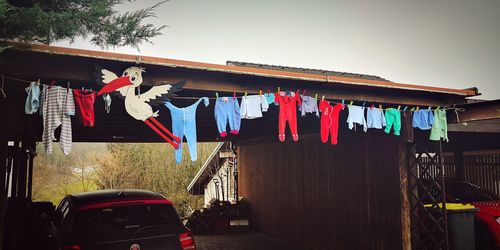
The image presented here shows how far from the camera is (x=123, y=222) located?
4582 millimetres

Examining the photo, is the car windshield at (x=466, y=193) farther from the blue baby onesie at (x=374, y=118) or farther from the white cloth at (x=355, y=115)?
the white cloth at (x=355, y=115)

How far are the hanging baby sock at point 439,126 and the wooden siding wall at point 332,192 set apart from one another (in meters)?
0.71

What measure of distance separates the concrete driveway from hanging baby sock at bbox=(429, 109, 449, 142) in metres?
5.16

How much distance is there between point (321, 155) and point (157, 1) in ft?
20.9

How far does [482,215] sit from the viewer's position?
789 cm

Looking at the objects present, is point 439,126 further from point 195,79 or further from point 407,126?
point 195,79

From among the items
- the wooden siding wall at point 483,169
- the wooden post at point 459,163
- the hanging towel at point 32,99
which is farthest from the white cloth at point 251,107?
the wooden post at point 459,163

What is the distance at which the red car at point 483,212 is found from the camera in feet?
25.0

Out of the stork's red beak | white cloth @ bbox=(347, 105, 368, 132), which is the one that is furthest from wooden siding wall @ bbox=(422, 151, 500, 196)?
the stork's red beak

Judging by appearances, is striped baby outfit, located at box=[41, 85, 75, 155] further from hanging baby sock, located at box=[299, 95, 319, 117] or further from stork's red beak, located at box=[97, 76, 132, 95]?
hanging baby sock, located at box=[299, 95, 319, 117]

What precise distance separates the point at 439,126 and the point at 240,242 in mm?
7027

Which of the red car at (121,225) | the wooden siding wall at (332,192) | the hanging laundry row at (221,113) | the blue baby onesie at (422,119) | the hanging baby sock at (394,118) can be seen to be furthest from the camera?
the wooden siding wall at (332,192)

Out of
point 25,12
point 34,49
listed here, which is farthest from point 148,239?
point 25,12

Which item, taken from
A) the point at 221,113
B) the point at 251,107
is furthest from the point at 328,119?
the point at 221,113
